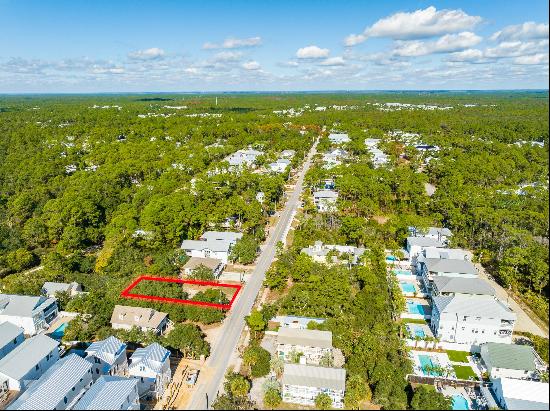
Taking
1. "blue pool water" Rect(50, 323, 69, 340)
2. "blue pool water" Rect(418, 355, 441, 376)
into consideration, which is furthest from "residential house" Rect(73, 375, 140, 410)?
"blue pool water" Rect(418, 355, 441, 376)

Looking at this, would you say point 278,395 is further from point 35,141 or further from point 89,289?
point 35,141

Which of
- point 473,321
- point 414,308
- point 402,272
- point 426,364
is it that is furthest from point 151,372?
point 402,272

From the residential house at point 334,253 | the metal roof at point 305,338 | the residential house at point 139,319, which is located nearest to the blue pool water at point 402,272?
the residential house at point 334,253

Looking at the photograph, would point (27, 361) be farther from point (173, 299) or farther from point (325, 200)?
point (325, 200)

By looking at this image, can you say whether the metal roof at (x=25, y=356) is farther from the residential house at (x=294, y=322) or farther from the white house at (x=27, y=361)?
the residential house at (x=294, y=322)

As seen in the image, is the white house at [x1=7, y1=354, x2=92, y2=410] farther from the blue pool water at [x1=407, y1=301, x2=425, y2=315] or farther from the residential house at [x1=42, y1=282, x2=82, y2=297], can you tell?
the blue pool water at [x1=407, y1=301, x2=425, y2=315]

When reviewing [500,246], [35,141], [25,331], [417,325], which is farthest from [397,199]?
[35,141]
